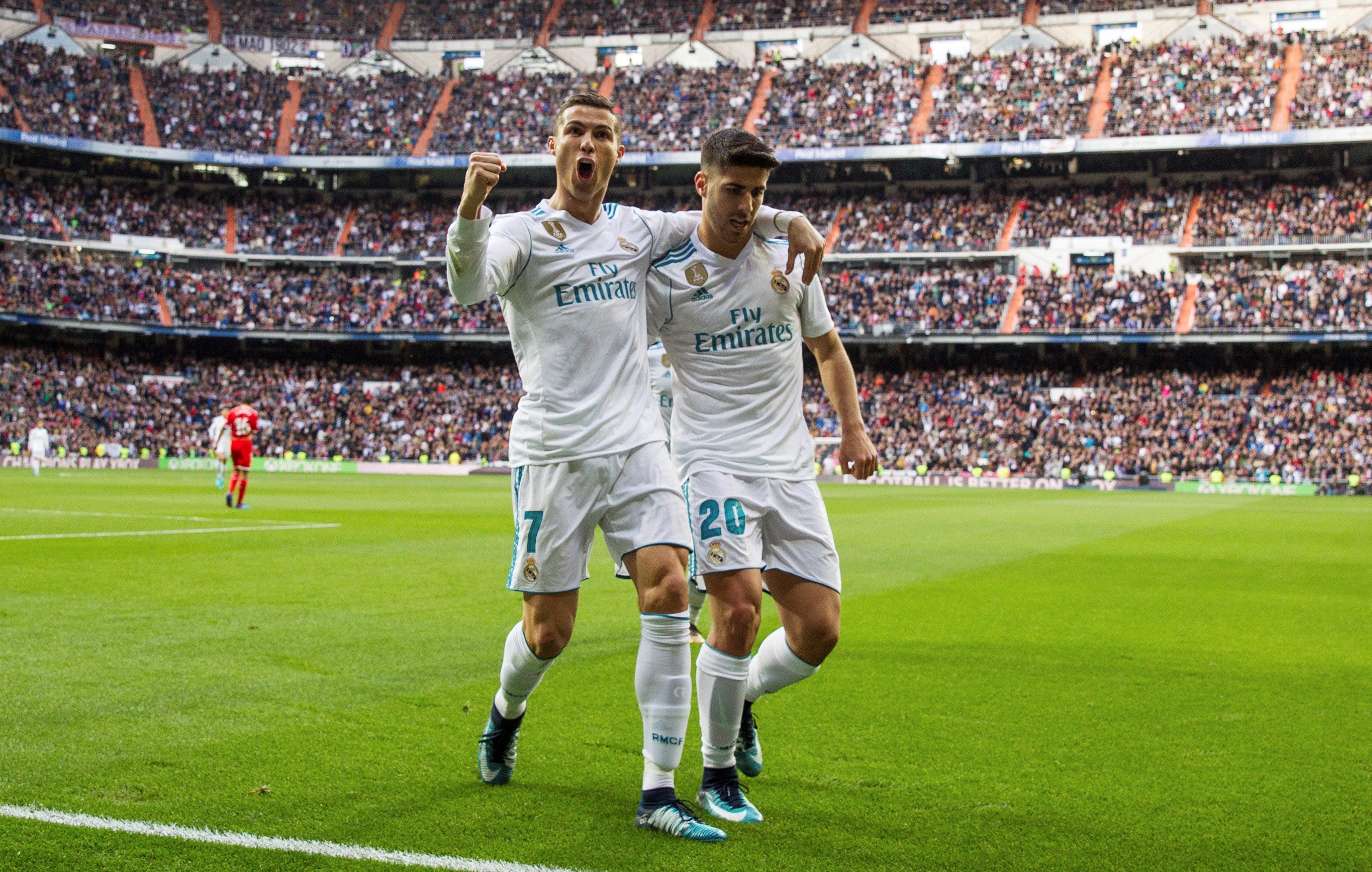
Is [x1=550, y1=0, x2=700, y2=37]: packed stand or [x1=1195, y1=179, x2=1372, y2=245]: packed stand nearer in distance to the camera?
[x1=1195, y1=179, x2=1372, y2=245]: packed stand

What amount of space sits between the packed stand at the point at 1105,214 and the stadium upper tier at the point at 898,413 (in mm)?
5982

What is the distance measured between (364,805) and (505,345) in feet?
171

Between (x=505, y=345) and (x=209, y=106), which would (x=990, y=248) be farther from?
(x=209, y=106)

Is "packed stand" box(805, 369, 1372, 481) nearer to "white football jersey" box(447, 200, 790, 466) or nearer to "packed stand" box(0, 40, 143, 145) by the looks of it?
"packed stand" box(0, 40, 143, 145)

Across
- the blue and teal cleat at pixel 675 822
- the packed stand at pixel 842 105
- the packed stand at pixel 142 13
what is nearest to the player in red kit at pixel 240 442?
the blue and teal cleat at pixel 675 822

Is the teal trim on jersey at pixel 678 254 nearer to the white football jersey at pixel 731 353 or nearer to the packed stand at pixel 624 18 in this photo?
the white football jersey at pixel 731 353

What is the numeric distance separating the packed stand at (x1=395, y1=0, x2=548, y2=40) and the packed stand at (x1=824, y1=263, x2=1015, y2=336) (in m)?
22.5

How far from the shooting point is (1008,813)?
443 cm

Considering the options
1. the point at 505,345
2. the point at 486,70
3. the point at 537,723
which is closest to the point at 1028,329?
the point at 505,345

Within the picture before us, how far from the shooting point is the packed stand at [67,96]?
5394 centimetres

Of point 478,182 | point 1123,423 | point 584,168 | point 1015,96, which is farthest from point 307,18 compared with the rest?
point 478,182

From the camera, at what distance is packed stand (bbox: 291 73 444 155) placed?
187 feet

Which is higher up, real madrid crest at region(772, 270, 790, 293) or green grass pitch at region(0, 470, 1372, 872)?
real madrid crest at region(772, 270, 790, 293)

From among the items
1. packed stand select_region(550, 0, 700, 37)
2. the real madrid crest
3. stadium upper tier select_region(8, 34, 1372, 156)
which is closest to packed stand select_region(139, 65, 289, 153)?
stadium upper tier select_region(8, 34, 1372, 156)
